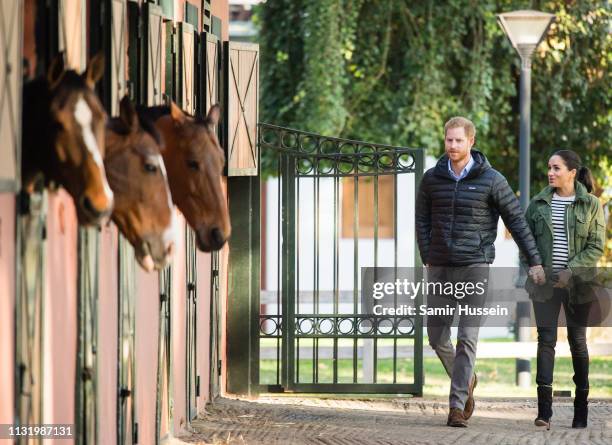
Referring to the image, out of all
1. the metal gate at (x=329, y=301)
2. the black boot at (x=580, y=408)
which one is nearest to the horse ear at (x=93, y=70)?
the black boot at (x=580, y=408)

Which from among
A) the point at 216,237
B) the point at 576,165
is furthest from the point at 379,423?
the point at 216,237

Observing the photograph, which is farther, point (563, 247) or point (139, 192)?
point (563, 247)

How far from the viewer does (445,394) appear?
14.5 meters

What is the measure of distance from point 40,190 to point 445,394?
897cm

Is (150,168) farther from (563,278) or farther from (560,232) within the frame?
(560,232)

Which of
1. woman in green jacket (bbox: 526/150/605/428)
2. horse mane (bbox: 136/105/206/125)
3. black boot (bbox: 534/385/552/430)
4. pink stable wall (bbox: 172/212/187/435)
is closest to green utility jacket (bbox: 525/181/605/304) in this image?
woman in green jacket (bbox: 526/150/605/428)

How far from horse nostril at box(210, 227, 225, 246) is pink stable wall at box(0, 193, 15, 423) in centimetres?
106

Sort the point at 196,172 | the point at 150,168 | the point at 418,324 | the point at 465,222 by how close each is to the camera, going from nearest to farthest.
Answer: the point at 150,168
the point at 196,172
the point at 465,222
the point at 418,324

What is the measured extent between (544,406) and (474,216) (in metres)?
1.51

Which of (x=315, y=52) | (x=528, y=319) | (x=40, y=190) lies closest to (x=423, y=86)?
(x=315, y=52)

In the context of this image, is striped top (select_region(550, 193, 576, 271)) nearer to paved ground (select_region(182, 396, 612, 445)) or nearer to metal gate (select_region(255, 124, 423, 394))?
paved ground (select_region(182, 396, 612, 445))

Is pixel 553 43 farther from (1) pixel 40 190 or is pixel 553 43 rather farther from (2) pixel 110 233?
(1) pixel 40 190

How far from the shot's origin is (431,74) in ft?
60.8

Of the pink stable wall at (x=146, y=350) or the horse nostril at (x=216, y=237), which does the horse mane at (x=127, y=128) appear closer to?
the horse nostril at (x=216, y=237)
